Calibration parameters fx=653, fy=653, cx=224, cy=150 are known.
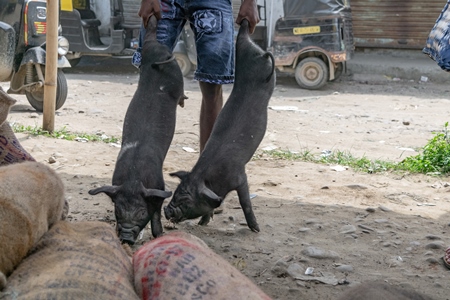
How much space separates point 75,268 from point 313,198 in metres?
3.19

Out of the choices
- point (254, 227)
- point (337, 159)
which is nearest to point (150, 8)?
point (254, 227)

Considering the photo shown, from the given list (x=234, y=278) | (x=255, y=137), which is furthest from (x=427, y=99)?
(x=234, y=278)

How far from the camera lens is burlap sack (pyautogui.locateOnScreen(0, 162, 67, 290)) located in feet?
7.23

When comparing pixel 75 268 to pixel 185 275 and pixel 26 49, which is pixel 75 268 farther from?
pixel 26 49

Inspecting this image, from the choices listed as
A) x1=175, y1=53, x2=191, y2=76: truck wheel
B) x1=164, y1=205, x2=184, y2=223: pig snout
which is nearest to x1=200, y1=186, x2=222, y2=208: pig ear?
x1=164, y1=205, x2=184, y2=223: pig snout

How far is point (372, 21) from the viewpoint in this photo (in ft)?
44.7

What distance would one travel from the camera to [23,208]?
228 centimetres

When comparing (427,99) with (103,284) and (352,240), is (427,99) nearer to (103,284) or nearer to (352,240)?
(352,240)

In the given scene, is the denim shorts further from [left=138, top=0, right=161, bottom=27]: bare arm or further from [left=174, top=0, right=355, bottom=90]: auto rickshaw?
[left=174, top=0, right=355, bottom=90]: auto rickshaw

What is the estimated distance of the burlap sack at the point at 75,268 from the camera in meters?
1.91

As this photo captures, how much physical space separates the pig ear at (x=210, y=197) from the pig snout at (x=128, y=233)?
0.45m

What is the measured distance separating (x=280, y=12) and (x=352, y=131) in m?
4.42

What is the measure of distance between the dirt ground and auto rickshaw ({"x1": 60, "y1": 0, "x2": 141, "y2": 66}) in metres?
2.63

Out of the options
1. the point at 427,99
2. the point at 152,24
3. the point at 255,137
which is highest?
the point at 152,24
